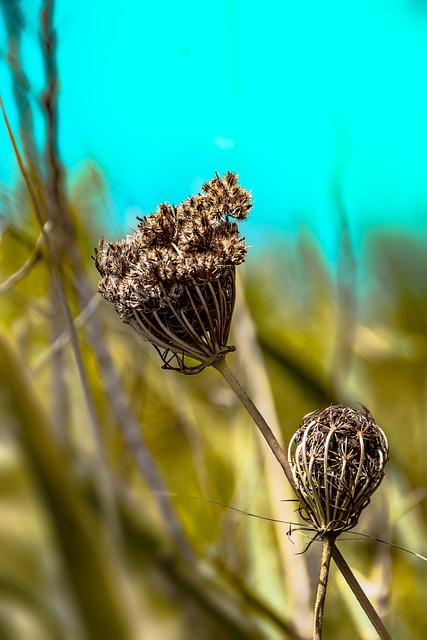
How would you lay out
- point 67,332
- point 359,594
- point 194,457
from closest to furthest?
point 359,594, point 67,332, point 194,457

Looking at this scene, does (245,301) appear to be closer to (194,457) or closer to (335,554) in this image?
(194,457)

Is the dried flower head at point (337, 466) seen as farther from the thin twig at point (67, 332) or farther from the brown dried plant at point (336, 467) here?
the thin twig at point (67, 332)

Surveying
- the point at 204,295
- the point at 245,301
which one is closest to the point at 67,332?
the point at 245,301

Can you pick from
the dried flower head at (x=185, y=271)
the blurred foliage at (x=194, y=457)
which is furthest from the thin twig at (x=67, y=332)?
the dried flower head at (x=185, y=271)

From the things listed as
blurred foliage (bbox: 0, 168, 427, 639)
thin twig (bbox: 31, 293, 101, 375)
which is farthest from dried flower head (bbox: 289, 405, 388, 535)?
blurred foliage (bbox: 0, 168, 427, 639)

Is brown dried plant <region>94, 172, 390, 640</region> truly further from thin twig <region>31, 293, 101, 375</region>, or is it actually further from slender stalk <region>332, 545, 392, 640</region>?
thin twig <region>31, 293, 101, 375</region>

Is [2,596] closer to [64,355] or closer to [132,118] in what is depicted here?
[64,355]
